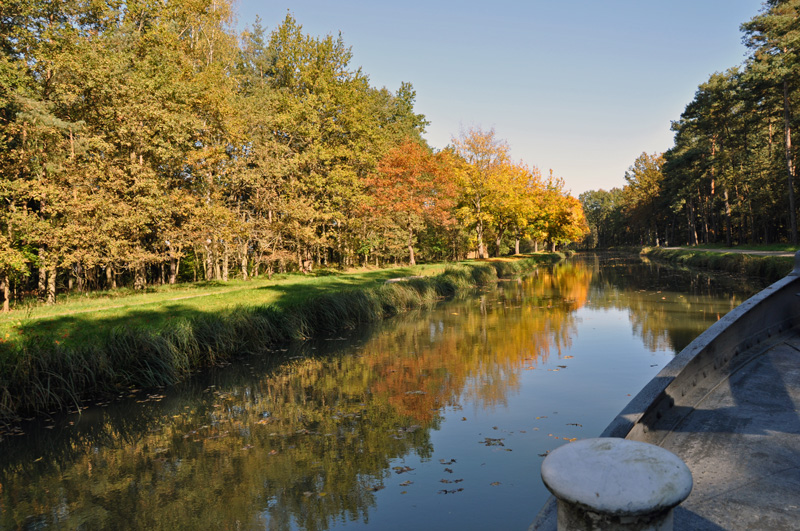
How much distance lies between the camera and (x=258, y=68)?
4325 cm

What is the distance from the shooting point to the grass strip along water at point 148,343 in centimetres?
837

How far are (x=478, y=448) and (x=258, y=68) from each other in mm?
44171

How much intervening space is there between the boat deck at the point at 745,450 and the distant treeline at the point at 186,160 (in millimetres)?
17280

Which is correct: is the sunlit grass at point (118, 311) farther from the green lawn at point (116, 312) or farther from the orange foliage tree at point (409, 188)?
the orange foliage tree at point (409, 188)

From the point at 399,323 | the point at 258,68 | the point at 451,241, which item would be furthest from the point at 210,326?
the point at 451,241

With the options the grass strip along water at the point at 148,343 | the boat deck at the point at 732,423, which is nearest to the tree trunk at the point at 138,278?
the grass strip along water at the point at 148,343

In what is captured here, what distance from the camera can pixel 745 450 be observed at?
12.9ft

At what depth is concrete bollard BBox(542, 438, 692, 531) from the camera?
2.02m

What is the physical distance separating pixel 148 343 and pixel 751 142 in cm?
5312

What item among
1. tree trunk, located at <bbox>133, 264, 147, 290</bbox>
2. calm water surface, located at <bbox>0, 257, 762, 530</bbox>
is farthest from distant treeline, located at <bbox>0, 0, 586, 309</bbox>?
calm water surface, located at <bbox>0, 257, 762, 530</bbox>

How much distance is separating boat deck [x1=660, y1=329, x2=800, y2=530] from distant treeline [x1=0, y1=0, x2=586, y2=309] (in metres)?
17.3

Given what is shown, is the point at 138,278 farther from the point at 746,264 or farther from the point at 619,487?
the point at 746,264

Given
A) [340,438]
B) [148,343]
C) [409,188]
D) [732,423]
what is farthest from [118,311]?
[409,188]

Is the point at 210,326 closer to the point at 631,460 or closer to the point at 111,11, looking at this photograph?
the point at 631,460
